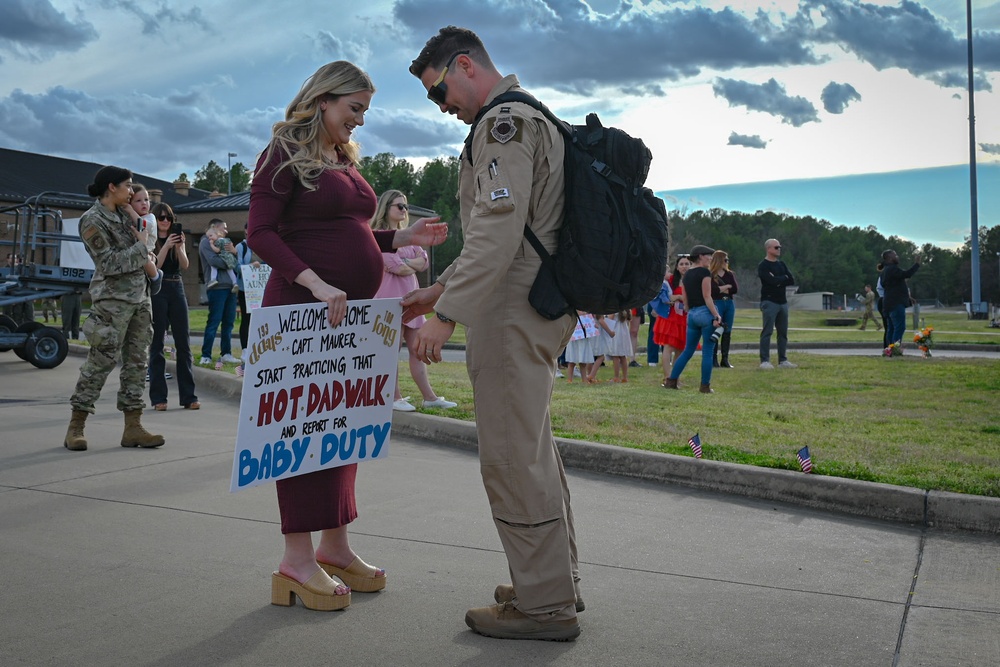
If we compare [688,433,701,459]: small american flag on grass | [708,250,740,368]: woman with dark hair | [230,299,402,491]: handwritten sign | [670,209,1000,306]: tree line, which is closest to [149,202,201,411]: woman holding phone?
[688,433,701,459]: small american flag on grass

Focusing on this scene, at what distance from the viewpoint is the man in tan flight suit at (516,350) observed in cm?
325

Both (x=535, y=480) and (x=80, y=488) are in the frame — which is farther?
(x=80, y=488)

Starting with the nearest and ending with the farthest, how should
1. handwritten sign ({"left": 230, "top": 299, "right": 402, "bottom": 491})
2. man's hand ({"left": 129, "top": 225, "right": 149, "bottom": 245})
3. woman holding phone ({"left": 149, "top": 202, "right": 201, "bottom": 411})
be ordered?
handwritten sign ({"left": 230, "top": 299, "right": 402, "bottom": 491}) < man's hand ({"left": 129, "top": 225, "right": 149, "bottom": 245}) < woman holding phone ({"left": 149, "top": 202, "right": 201, "bottom": 411})

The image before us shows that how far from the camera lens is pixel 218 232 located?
13539 mm

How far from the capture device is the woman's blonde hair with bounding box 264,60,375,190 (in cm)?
380

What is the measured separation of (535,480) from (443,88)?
1.47 meters

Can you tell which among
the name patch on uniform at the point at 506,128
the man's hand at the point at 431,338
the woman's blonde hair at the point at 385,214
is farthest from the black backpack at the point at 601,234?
the woman's blonde hair at the point at 385,214

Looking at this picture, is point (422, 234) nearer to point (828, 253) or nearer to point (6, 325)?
point (6, 325)

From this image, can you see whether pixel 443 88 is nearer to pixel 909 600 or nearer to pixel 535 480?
pixel 535 480

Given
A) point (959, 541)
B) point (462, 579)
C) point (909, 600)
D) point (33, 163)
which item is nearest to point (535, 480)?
point (462, 579)

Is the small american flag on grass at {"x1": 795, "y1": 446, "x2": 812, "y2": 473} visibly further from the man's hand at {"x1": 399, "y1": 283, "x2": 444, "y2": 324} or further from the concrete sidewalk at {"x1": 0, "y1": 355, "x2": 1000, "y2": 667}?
the man's hand at {"x1": 399, "y1": 283, "x2": 444, "y2": 324}

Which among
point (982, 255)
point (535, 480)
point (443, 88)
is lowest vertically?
point (535, 480)

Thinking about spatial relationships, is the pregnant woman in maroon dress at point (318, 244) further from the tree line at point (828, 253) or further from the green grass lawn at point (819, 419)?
the tree line at point (828, 253)

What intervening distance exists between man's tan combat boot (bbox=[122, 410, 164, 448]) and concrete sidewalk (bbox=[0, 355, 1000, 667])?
645 mm
